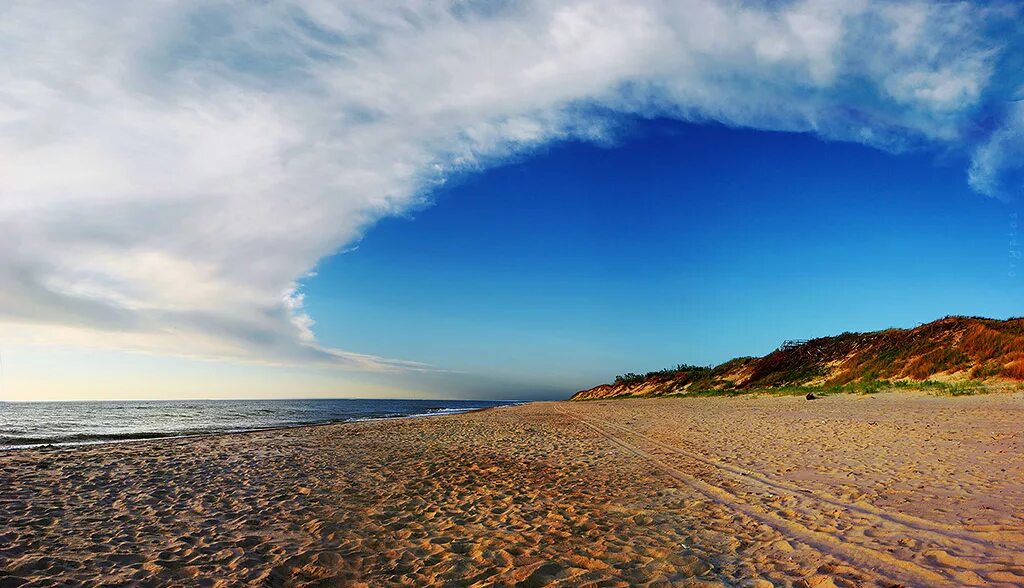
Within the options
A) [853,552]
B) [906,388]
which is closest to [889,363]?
[906,388]

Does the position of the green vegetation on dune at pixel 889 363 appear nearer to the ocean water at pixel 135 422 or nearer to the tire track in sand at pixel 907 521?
the tire track in sand at pixel 907 521

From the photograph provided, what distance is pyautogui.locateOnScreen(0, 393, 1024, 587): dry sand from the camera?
573cm

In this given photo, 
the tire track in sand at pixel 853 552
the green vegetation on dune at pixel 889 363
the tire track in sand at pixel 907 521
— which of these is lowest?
the tire track in sand at pixel 853 552

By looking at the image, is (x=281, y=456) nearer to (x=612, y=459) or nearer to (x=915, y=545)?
(x=612, y=459)

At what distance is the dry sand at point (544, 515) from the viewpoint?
225 inches

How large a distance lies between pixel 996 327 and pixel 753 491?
1506 inches

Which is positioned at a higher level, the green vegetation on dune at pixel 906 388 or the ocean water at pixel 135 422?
the green vegetation on dune at pixel 906 388

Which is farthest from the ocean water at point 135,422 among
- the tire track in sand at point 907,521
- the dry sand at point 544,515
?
the tire track in sand at point 907,521

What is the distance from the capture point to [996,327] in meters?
34.3

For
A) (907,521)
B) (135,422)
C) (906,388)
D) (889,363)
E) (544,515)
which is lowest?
(544,515)

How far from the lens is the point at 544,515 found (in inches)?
319

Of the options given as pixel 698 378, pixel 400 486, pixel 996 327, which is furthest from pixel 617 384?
pixel 400 486

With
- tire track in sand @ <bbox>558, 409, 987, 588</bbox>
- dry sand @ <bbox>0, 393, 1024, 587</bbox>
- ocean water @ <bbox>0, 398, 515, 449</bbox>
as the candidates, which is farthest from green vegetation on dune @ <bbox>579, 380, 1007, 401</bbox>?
ocean water @ <bbox>0, 398, 515, 449</bbox>

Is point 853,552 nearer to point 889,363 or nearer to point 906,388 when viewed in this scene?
point 906,388
